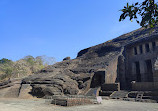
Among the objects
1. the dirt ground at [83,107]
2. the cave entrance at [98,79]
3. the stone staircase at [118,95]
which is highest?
the cave entrance at [98,79]

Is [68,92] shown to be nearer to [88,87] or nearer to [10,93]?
[88,87]

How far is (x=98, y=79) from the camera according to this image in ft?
57.0

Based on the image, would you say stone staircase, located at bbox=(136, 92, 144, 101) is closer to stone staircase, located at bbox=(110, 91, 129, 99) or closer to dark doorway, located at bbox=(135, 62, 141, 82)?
stone staircase, located at bbox=(110, 91, 129, 99)

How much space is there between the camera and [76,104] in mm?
8805

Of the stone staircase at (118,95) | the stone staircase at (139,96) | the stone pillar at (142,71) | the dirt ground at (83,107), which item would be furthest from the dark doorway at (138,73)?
the dirt ground at (83,107)

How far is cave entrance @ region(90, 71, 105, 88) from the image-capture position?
1648 centimetres

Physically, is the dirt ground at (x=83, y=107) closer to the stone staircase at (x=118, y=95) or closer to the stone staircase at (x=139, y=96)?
the stone staircase at (x=139, y=96)

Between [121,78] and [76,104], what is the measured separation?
11.9 meters

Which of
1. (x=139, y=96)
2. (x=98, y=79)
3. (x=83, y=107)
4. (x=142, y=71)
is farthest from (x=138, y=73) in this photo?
(x=83, y=107)

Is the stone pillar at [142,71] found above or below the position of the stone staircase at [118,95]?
above

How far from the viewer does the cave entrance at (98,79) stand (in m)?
16.5

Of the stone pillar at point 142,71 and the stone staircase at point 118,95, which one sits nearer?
the stone staircase at point 118,95

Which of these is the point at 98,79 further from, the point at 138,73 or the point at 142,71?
the point at 138,73

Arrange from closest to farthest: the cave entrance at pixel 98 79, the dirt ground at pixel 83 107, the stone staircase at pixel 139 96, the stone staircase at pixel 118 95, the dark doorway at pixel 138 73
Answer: the dirt ground at pixel 83 107
the stone staircase at pixel 139 96
the stone staircase at pixel 118 95
the cave entrance at pixel 98 79
the dark doorway at pixel 138 73
